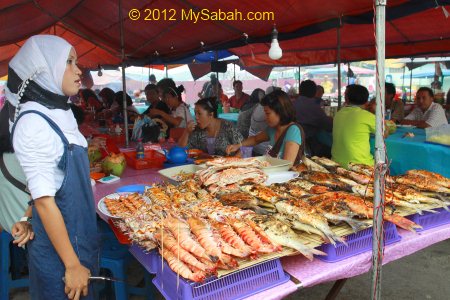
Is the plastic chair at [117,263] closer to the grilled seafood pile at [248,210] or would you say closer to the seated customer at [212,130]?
the grilled seafood pile at [248,210]

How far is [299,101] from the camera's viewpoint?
570 cm

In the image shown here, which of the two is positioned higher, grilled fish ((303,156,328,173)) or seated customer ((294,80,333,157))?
seated customer ((294,80,333,157))

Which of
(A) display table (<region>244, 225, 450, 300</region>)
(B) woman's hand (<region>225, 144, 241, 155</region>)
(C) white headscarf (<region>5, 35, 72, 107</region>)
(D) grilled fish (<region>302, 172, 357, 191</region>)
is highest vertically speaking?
(C) white headscarf (<region>5, 35, 72, 107</region>)

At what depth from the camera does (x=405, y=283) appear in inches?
127

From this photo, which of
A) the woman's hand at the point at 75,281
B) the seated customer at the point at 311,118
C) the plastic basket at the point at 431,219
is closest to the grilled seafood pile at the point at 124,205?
the woman's hand at the point at 75,281

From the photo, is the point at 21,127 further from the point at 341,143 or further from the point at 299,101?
the point at 299,101

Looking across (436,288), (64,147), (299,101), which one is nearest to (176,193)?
(64,147)

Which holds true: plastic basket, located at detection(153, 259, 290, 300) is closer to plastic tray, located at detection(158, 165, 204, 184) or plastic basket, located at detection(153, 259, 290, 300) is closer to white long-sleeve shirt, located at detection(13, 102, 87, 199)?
white long-sleeve shirt, located at detection(13, 102, 87, 199)

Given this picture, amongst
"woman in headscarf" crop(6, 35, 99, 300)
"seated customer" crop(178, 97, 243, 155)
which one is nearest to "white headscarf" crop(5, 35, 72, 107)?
"woman in headscarf" crop(6, 35, 99, 300)

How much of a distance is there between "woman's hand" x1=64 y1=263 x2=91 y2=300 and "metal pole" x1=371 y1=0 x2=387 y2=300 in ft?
3.95

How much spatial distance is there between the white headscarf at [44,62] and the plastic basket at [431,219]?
6.18 ft

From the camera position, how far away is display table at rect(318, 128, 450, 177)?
3.97m

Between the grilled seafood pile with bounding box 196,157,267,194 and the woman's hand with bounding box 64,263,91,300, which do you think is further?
the grilled seafood pile with bounding box 196,157,267,194

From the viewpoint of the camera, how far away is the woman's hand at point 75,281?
154 cm
